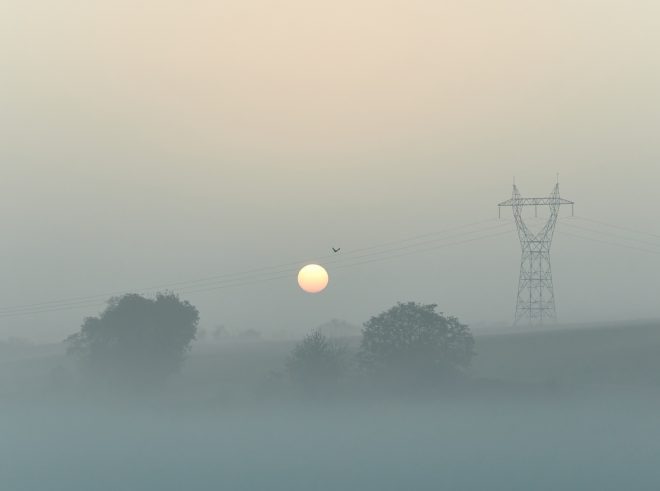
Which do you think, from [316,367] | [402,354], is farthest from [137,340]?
[402,354]

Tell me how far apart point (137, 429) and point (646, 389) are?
265 ft

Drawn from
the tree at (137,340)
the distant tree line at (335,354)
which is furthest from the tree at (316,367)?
the tree at (137,340)

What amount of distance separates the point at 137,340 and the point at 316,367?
40370 millimetres

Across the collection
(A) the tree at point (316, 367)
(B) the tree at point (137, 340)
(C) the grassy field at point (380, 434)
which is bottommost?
(C) the grassy field at point (380, 434)

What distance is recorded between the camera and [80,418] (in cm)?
17312

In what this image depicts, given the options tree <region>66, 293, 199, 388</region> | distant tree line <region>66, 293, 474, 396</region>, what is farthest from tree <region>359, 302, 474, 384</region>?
tree <region>66, 293, 199, 388</region>

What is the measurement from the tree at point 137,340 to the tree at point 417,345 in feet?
145

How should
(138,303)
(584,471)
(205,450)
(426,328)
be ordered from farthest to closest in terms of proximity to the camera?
(138,303)
(426,328)
(205,450)
(584,471)

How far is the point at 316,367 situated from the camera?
165625mm

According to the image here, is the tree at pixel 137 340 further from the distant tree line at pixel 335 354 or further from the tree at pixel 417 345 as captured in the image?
the tree at pixel 417 345

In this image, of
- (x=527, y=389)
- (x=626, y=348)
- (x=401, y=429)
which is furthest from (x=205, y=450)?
(x=626, y=348)

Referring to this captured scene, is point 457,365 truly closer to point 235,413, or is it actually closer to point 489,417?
point 489,417

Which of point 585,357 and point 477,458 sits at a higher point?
point 585,357

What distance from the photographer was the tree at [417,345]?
160 metres
